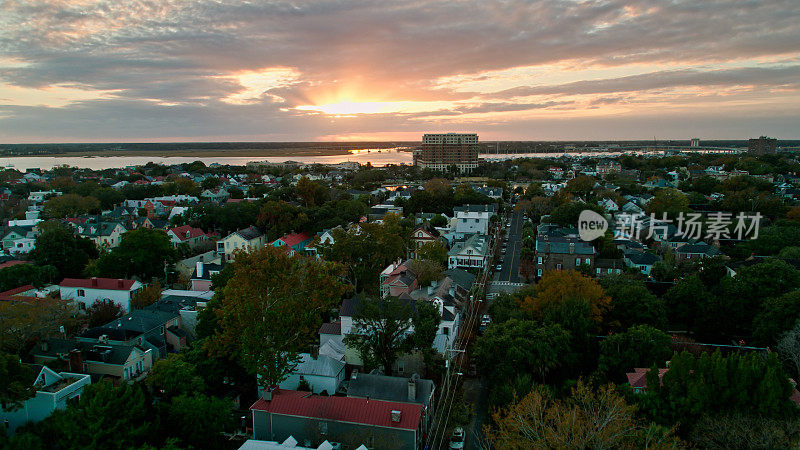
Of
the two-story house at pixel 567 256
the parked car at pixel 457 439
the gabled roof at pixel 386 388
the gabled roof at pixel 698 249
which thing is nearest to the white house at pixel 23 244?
the gabled roof at pixel 386 388

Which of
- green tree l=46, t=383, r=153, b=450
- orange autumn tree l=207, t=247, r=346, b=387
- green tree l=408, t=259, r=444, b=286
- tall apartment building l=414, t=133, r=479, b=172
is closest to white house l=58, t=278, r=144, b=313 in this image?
orange autumn tree l=207, t=247, r=346, b=387

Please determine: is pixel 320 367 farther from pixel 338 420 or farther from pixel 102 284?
pixel 102 284

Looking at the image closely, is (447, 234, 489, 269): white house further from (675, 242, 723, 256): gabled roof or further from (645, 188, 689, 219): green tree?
(645, 188, 689, 219): green tree

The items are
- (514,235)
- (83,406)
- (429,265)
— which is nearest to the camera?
(83,406)

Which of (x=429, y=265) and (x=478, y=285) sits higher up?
(x=429, y=265)

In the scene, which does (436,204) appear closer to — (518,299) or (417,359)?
(518,299)

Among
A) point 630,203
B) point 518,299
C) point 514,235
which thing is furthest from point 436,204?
point 518,299

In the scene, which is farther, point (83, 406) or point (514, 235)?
point (514, 235)
